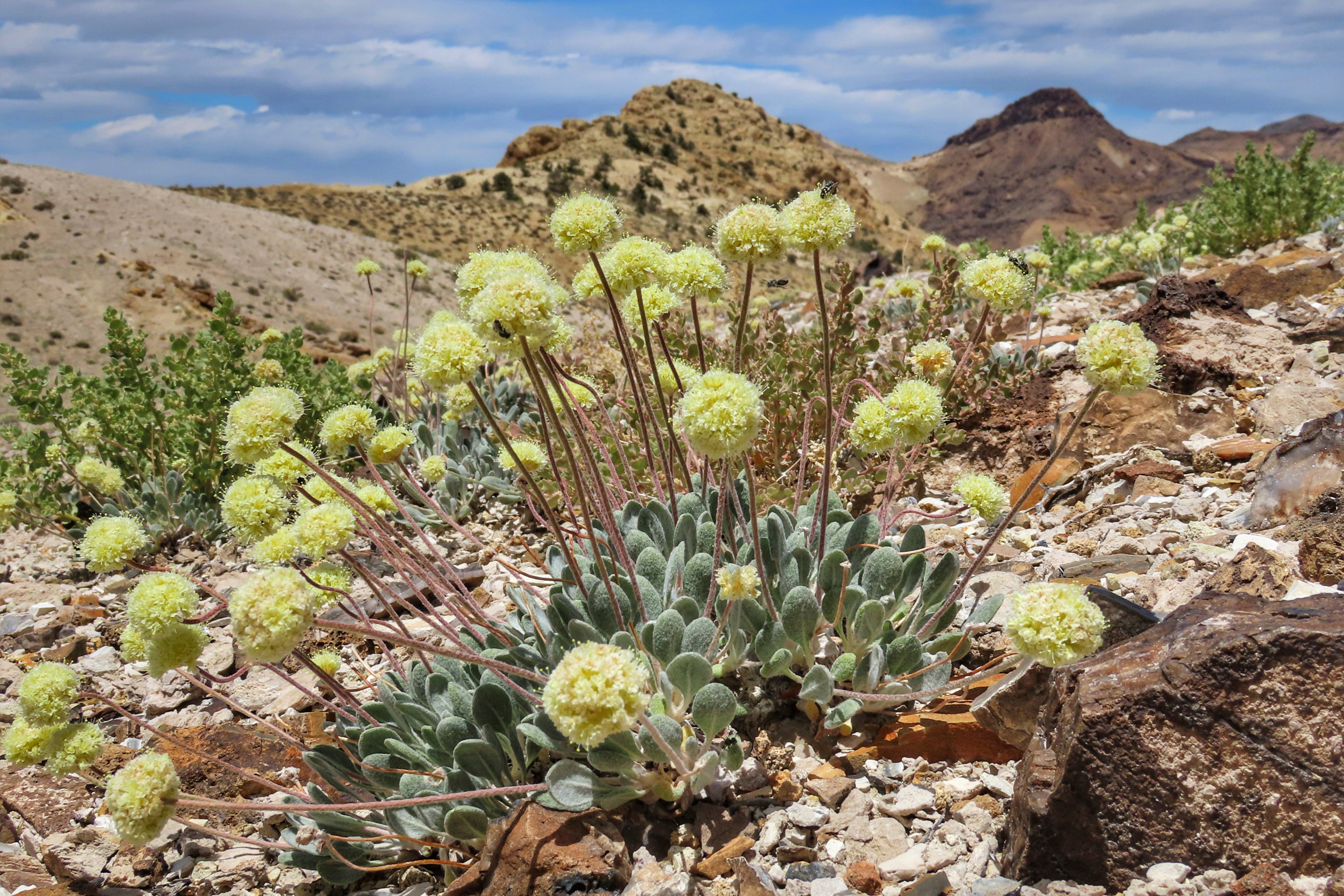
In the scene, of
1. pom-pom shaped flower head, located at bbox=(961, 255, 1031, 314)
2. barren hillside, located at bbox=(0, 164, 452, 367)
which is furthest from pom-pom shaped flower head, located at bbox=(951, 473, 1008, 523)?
barren hillside, located at bbox=(0, 164, 452, 367)

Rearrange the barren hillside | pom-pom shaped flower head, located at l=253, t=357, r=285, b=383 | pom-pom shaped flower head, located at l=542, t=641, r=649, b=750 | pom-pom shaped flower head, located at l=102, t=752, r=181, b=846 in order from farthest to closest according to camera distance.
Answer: the barren hillside, pom-pom shaped flower head, located at l=253, t=357, r=285, b=383, pom-pom shaped flower head, located at l=102, t=752, r=181, b=846, pom-pom shaped flower head, located at l=542, t=641, r=649, b=750

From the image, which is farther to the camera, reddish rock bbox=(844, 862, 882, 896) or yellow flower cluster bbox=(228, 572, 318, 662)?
reddish rock bbox=(844, 862, 882, 896)

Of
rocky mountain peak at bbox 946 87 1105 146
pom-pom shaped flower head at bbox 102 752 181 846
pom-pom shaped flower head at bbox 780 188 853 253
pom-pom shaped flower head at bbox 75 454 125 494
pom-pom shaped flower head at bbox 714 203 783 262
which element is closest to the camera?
pom-pom shaped flower head at bbox 102 752 181 846

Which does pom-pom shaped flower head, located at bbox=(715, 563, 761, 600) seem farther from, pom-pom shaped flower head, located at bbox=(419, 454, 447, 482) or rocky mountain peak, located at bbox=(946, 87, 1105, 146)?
rocky mountain peak, located at bbox=(946, 87, 1105, 146)

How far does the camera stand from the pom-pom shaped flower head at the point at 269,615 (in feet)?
7.50

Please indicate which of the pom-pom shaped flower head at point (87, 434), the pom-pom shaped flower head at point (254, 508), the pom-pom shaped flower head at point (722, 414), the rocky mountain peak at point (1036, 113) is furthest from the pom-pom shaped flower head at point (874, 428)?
the rocky mountain peak at point (1036, 113)

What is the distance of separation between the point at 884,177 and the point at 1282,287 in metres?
116

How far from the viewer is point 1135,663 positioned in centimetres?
240

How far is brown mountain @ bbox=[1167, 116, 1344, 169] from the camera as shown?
9038 cm

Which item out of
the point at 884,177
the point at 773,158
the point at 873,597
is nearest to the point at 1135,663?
the point at 873,597

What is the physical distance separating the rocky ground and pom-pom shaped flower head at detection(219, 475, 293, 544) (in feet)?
2.67

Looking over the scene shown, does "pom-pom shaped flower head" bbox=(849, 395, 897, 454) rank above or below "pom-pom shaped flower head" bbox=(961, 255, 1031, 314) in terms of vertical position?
below

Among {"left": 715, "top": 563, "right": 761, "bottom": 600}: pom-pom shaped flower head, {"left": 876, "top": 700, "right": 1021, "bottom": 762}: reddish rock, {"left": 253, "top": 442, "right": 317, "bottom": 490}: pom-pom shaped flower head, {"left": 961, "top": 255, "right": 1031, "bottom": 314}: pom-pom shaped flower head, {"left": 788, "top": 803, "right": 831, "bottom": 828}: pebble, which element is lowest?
{"left": 788, "top": 803, "right": 831, "bottom": 828}: pebble

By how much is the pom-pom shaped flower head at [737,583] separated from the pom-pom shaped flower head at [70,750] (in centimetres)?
229
